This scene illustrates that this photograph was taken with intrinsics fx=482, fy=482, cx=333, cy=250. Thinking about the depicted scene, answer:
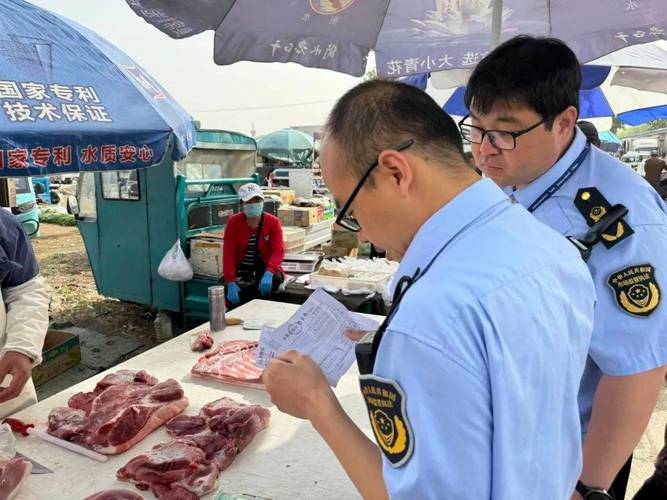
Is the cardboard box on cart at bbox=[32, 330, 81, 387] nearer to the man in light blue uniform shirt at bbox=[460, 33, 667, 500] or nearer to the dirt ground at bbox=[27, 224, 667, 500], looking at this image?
the dirt ground at bbox=[27, 224, 667, 500]

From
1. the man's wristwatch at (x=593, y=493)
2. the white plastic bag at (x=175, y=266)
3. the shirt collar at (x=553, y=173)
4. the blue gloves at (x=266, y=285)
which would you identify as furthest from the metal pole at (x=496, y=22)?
the white plastic bag at (x=175, y=266)

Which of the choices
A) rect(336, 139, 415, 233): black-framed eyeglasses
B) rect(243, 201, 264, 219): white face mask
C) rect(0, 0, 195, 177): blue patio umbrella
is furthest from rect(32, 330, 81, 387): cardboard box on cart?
rect(336, 139, 415, 233): black-framed eyeglasses

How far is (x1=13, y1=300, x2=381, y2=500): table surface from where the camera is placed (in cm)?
163

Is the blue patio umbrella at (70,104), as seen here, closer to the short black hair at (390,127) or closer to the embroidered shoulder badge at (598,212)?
the short black hair at (390,127)

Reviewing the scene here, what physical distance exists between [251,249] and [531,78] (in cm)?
404

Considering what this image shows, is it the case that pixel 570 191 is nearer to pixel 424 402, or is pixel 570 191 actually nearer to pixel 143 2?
pixel 424 402

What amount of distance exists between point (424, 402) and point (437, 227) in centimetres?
29

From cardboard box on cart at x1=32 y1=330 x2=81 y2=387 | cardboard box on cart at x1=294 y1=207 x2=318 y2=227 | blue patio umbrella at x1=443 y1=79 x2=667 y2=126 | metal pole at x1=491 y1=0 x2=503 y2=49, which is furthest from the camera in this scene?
cardboard box on cart at x1=294 y1=207 x2=318 y2=227

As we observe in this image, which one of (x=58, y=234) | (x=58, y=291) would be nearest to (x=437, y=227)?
(x=58, y=291)

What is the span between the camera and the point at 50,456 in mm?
1798

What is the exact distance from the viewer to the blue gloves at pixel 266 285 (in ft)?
15.9

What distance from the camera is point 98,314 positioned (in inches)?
267

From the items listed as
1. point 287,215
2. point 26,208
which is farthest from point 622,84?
point 26,208

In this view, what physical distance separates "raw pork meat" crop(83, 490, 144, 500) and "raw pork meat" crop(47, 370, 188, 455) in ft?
0.90
